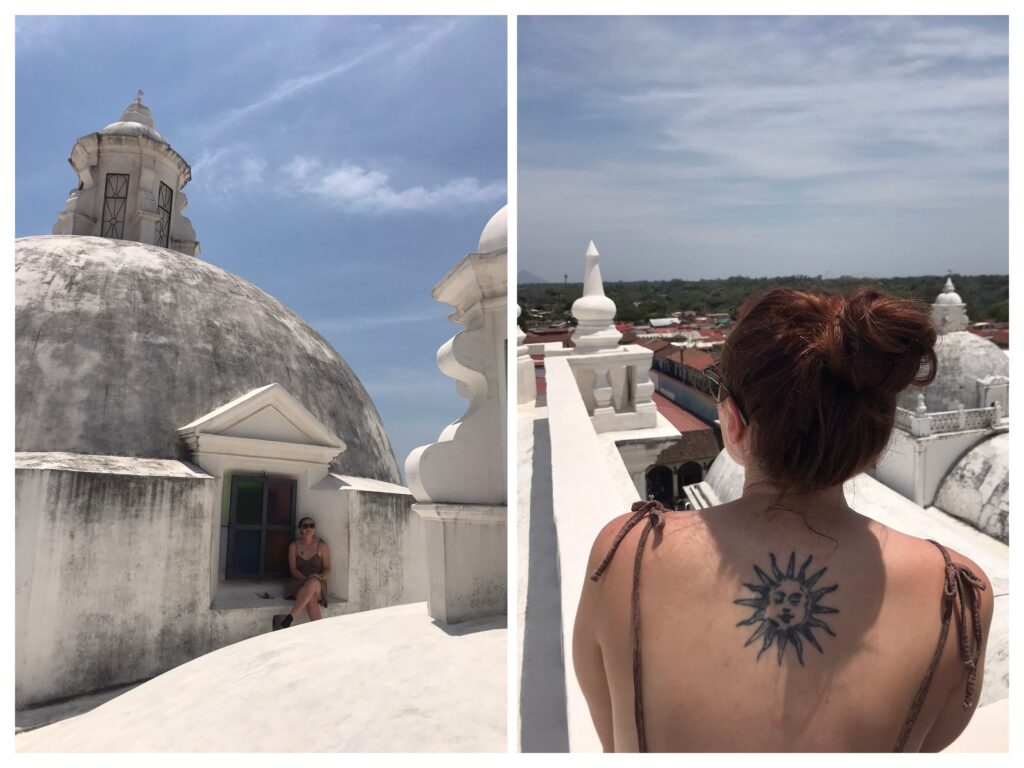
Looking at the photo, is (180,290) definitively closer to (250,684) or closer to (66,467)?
(66,467)

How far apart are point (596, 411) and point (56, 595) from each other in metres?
5.10

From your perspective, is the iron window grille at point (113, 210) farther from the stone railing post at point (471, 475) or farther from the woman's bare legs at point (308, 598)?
the stone railing post at point (471, 475)

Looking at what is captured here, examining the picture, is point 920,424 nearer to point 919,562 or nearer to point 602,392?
point 602,392

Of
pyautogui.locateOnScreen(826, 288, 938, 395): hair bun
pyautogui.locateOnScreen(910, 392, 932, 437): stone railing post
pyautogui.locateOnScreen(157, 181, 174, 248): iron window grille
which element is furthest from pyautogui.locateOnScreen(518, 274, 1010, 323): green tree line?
pyautogui.locateOnScreen(157, 181, 174, 248): iron window grille

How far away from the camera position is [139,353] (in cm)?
708

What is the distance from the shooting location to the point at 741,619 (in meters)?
1.07

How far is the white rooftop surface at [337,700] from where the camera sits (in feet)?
8.02

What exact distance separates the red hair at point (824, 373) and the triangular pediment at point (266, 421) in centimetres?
672

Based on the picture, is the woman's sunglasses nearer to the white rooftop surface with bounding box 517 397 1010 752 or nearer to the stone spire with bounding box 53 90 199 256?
the white rooftop surface with bounding box 517 397 1010 752

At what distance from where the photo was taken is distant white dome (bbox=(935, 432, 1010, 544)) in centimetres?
1439

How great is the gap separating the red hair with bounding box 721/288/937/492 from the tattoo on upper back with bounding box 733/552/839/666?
0.16 meters

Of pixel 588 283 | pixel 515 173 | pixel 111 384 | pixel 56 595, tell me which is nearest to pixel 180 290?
pixel 111 384

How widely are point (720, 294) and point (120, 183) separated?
10550mm

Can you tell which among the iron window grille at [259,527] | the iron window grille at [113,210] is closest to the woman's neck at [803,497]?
the iron window grille at [259,527]
